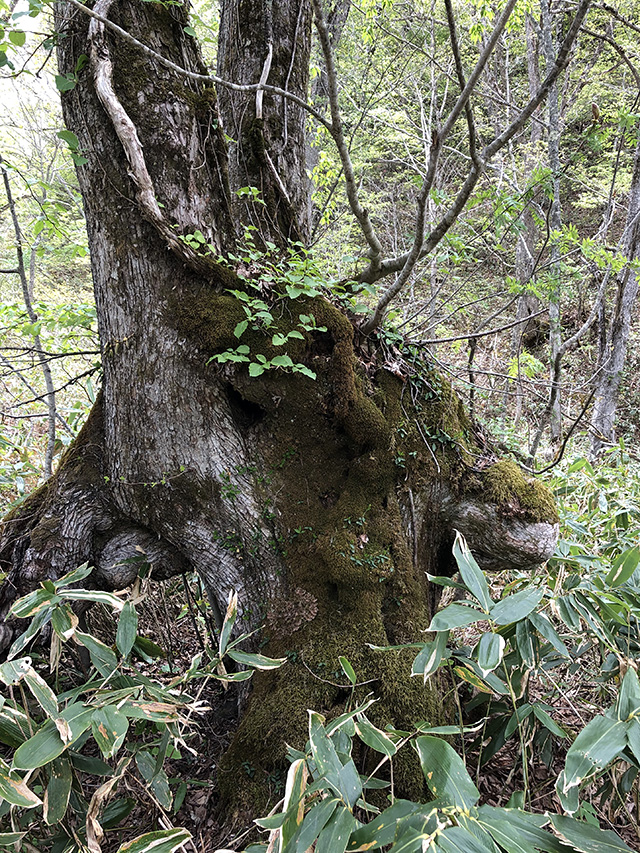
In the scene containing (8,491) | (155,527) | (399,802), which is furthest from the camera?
(8,491)

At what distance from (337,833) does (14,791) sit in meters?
0.76

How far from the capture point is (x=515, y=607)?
4.46 feet

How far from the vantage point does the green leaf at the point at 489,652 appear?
1.26 meters

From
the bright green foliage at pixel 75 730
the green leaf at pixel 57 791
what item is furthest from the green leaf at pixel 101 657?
the green leaf at pixel 57 791

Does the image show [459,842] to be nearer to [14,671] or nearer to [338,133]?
[14,671]

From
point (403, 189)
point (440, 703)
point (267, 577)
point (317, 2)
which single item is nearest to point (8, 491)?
point (267, 577)

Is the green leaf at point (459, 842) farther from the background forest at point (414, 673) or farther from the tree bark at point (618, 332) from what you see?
the tree bark at point (618, 332)

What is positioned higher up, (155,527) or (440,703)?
(155,527)

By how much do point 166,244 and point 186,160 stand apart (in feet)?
1.34

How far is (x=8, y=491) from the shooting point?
3832mm

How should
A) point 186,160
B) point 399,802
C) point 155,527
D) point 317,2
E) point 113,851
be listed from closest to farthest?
point 399,802 → point 317,2 → point 113,851 → point 186,160 → point 155,527

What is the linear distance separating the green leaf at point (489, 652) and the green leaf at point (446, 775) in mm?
217

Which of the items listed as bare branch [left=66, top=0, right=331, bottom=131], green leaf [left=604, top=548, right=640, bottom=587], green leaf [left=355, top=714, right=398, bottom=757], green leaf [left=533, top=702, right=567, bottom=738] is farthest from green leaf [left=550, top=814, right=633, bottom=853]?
bare branch [left=66, top=0, right=331, bottom=131]

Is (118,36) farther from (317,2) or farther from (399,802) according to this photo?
(399,802)
